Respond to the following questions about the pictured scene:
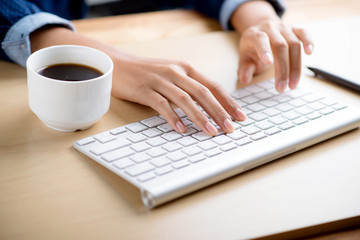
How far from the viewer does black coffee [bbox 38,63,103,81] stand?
0.64 m

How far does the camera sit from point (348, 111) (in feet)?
2.32

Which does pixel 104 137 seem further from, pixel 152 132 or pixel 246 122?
pixel 246 122

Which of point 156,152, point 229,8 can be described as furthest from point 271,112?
point 229,8

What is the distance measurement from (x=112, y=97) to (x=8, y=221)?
328mm

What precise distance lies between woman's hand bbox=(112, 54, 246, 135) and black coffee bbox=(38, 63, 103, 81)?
3.5 inches

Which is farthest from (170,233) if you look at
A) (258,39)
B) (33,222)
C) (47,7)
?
(47,7)

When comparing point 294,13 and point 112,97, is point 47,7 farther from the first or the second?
point 294,13

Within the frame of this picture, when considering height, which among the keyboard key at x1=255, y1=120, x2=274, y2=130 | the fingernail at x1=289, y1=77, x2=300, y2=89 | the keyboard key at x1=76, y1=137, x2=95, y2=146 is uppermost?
the fingernail at x1=289, y1=77, x2=300, y2=89

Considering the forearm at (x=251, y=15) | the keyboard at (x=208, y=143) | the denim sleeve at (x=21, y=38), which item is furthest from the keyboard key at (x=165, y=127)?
the forearm at (x=251, y=15)

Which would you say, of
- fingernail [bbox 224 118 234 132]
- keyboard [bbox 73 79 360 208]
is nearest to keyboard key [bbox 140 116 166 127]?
keyboard [bbox 73 79 360 208]

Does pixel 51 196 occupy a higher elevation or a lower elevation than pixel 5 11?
lower

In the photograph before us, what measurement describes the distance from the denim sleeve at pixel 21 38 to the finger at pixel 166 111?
0.29m

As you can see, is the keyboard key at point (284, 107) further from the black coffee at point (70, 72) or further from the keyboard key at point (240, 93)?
the black coffee at point (70, 72)

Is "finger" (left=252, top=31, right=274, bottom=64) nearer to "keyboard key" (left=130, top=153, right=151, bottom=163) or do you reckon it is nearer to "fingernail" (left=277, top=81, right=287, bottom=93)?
"fingernail" (left=277, top=81, right=287, bottom=93)
